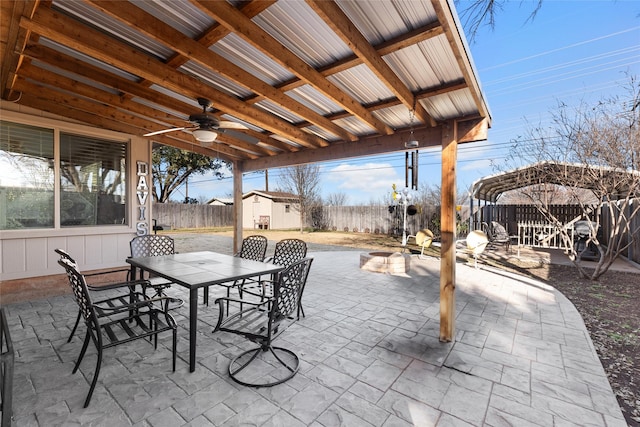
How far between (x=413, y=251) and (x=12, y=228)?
8889 millimetres

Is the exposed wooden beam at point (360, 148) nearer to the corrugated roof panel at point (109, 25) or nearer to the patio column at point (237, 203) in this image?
the patio column at point (237, 203)

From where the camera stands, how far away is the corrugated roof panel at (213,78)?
2852 millimetres

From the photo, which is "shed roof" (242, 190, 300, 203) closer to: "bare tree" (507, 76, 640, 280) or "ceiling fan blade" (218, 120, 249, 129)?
"bare tree" (507, 76, 640, 280)

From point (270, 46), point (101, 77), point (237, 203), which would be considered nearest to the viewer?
point (270, 46)

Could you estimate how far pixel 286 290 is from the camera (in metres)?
2.40

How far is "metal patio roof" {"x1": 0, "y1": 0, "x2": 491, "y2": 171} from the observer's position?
198 centimetres

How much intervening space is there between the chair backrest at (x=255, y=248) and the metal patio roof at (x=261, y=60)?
1472mm

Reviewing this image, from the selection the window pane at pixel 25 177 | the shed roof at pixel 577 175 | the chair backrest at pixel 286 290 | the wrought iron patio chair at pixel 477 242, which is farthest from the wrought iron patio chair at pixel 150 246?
the shed roof at pixel 577 175

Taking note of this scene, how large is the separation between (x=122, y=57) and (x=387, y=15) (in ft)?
7.27

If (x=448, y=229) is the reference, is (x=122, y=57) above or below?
above

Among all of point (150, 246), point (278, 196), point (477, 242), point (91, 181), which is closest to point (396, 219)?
point (477, 242)

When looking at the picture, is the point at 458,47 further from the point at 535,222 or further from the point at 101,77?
the point at 535,222

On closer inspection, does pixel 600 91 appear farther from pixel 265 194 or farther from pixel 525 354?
pixel 265 194

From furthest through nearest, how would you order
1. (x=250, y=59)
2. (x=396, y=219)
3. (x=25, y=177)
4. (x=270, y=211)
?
(x=270, y=211), (x=396, y=219), (x=25, y=177), (x=250, y=59)
